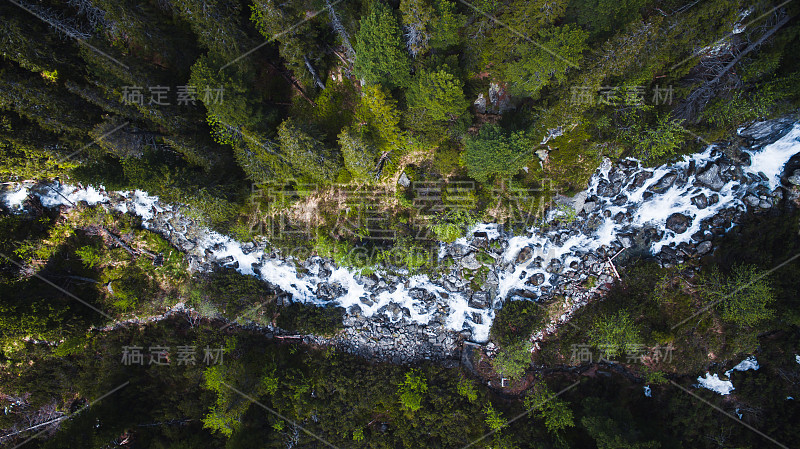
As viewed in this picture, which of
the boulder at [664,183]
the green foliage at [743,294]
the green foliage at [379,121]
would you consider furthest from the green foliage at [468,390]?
the boulder at [664,183]

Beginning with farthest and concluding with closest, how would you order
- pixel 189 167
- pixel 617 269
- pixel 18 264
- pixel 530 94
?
1. pixel 18 264
2. pixel 617 269
3. pixel 189 167
4. pixel 530 94

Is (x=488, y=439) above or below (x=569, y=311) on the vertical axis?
below

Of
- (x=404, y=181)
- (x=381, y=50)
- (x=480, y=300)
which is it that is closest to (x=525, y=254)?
(x=480, y=300)

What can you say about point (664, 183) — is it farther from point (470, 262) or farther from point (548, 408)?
point (548, 408)

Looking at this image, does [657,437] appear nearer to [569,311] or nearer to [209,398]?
[569,311]

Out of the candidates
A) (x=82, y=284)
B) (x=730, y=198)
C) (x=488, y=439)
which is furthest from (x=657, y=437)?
(x=82, y=284)

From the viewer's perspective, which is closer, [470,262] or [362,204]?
[362,204]
